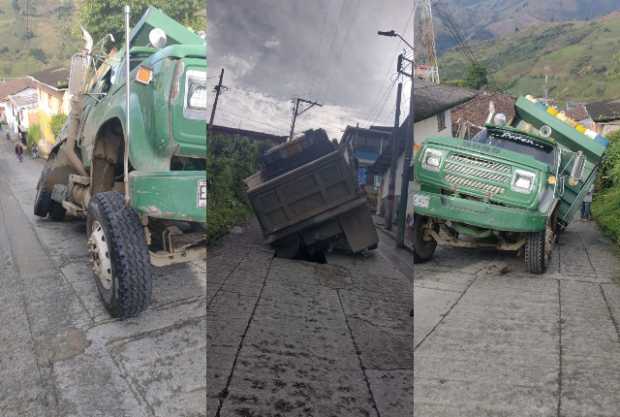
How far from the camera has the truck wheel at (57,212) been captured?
6.52 m

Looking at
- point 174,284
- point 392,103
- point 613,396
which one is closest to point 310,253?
point 392,103

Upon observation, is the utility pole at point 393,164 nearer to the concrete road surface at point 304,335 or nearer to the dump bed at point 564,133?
the concrete road surface at point 304,335

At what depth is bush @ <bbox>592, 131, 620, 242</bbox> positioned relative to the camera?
8.98 m

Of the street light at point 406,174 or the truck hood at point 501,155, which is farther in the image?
the truck hood at point 501,155

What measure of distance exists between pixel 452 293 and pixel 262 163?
4570 millimetres

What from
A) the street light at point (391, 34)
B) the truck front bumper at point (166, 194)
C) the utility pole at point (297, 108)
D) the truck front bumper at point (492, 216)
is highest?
the street light at point (391, 34)

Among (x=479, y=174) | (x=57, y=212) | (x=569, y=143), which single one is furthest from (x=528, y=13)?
(x=57, y=212)

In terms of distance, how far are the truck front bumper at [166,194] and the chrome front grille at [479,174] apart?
275 centimetres

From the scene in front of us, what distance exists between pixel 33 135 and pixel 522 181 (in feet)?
26.2

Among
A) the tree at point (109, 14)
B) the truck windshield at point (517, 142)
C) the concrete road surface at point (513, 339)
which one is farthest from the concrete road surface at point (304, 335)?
the truck windshield at point (517, 142)

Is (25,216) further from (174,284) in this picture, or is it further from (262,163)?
(262,163)

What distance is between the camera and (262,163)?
78 centimetres

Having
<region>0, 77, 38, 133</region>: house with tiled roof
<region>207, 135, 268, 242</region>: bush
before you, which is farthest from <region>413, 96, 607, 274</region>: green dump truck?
<region>0, 77, 38, 133</region>: house with tiled roof

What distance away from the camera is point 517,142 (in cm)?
599
